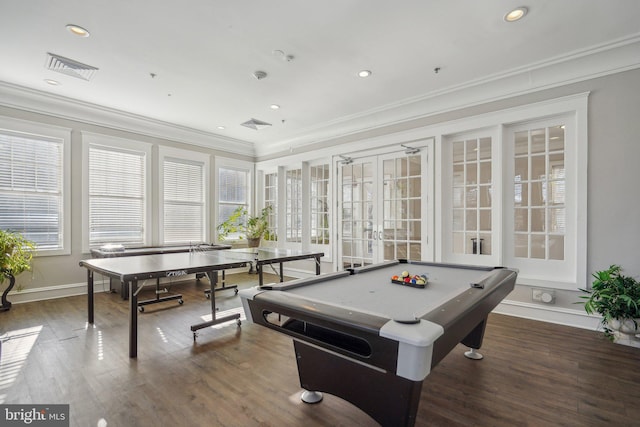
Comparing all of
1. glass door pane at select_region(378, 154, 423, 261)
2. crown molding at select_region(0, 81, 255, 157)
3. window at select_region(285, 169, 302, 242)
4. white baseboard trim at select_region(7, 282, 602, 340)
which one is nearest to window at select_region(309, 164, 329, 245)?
window at select_region(285, 169, 302, 242)

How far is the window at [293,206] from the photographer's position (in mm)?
6207

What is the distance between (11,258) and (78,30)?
2.90 metres

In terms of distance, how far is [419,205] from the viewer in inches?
178

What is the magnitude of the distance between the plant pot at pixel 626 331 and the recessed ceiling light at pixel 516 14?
287 centimetres

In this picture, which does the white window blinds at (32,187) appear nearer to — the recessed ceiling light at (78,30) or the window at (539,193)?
the recessed ceiling light at (78,30)

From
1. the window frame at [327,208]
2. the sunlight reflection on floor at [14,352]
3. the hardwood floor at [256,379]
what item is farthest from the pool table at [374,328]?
the window frame at [327,208]

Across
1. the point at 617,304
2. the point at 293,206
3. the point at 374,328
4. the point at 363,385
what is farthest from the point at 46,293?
the point at 617,304

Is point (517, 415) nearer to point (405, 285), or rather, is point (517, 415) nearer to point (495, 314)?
point (405, 285)

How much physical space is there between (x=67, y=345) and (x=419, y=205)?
4.38m

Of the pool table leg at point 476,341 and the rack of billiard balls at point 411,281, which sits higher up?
the rack of billiard balls at point 411,281

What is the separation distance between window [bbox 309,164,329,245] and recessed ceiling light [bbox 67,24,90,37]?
3.84 metres

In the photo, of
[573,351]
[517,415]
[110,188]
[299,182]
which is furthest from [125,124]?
[573,351]

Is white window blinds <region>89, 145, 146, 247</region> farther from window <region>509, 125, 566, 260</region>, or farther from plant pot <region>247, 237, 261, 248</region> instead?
window <region>509, 125, 566, 260</region>

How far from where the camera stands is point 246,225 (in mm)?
6695
